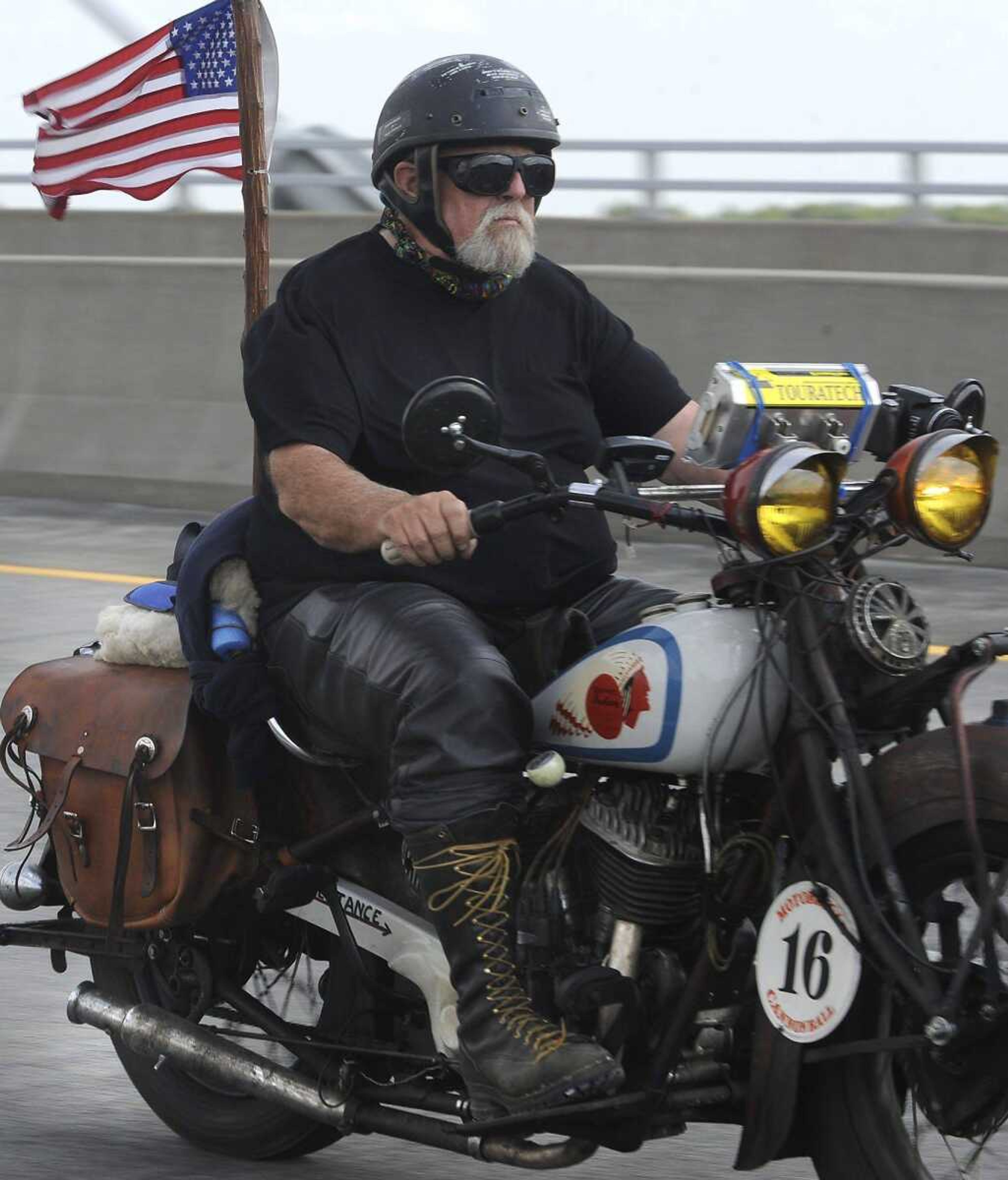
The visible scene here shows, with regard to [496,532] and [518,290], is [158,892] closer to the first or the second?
[496,532]

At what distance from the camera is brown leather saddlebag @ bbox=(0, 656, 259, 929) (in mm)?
4242

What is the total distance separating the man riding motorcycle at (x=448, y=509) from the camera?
3.74 m

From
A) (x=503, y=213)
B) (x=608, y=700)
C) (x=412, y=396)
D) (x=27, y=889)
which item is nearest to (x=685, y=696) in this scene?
(x=608, y=700)

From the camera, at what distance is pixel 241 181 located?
665 cm

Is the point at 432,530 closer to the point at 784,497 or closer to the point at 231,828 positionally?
the point at 784,497

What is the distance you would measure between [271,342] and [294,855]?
85cm

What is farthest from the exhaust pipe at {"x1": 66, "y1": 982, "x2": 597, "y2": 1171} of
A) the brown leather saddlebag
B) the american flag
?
the american flag

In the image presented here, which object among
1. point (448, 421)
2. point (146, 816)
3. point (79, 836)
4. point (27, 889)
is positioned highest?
point (448, 421)

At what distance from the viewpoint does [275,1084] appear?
414 cm

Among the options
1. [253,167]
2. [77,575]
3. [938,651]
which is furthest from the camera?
[77,575]

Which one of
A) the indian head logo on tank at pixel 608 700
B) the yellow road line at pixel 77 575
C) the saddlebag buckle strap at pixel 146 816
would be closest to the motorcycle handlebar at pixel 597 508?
the indian head logo on tank at pixel 608 700

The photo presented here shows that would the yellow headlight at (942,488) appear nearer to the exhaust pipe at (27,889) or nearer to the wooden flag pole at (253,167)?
the exhaust pipe at (27,889)

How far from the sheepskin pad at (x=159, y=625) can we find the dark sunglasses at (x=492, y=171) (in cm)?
74

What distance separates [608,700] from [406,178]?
1.00 m
